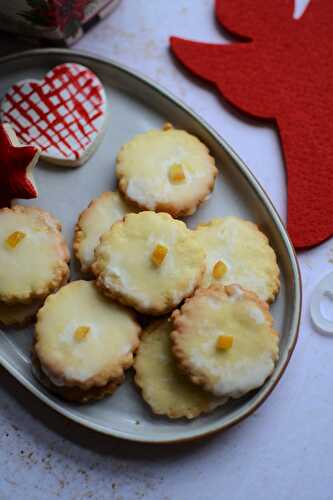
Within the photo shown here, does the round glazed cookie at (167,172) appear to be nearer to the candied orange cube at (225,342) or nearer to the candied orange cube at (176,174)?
the candied orange cube at (176,174)

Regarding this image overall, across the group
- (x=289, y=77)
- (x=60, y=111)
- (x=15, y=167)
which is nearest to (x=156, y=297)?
(x=15, y=167)

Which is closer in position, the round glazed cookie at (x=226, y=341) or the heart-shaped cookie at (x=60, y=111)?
the round glazed cookie at (x=226, y=341)

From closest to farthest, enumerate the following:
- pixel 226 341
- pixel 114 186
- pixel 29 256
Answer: pixel 226 341 → pixel 29 256 → pixel 114 186

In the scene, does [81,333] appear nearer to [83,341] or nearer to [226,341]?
[83,341]

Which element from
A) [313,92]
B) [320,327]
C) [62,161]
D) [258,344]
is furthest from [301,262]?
[62,161]

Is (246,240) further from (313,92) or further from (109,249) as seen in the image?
(313,92)

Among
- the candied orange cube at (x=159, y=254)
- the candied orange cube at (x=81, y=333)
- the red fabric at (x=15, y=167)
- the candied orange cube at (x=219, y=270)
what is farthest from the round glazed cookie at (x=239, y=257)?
the red fabric at (x=15, y=167)

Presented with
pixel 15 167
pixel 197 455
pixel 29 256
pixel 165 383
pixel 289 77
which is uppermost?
pixel 289 77
